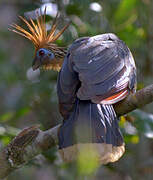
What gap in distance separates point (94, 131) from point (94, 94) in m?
0.29

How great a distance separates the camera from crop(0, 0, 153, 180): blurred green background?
422cm

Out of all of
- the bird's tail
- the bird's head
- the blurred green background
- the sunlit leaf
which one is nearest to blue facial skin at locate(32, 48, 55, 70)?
the bird's head

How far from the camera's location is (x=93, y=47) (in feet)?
11.4

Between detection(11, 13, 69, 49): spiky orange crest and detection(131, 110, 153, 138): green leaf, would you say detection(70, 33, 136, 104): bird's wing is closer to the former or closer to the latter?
detection(131, 110, 153, 138): green leaf

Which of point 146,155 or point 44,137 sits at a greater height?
point 44,137


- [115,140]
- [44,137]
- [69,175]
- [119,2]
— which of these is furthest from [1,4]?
[115,140]

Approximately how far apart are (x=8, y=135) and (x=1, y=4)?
3423 mm

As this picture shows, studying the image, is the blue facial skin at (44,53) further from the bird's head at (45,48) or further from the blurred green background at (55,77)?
the blurred green background at (55,77)

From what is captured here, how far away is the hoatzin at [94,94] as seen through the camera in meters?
2.82

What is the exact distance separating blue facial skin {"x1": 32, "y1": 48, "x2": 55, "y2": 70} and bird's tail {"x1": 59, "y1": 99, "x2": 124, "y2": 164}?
4.53ft

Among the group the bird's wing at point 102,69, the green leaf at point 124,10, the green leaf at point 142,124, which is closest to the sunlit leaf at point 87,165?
the bird's wing at point 102,69

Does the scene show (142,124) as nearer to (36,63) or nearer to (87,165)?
(36,63)

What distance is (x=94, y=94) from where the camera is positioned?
2943 millimetres

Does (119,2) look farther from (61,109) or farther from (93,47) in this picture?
(61,109)
